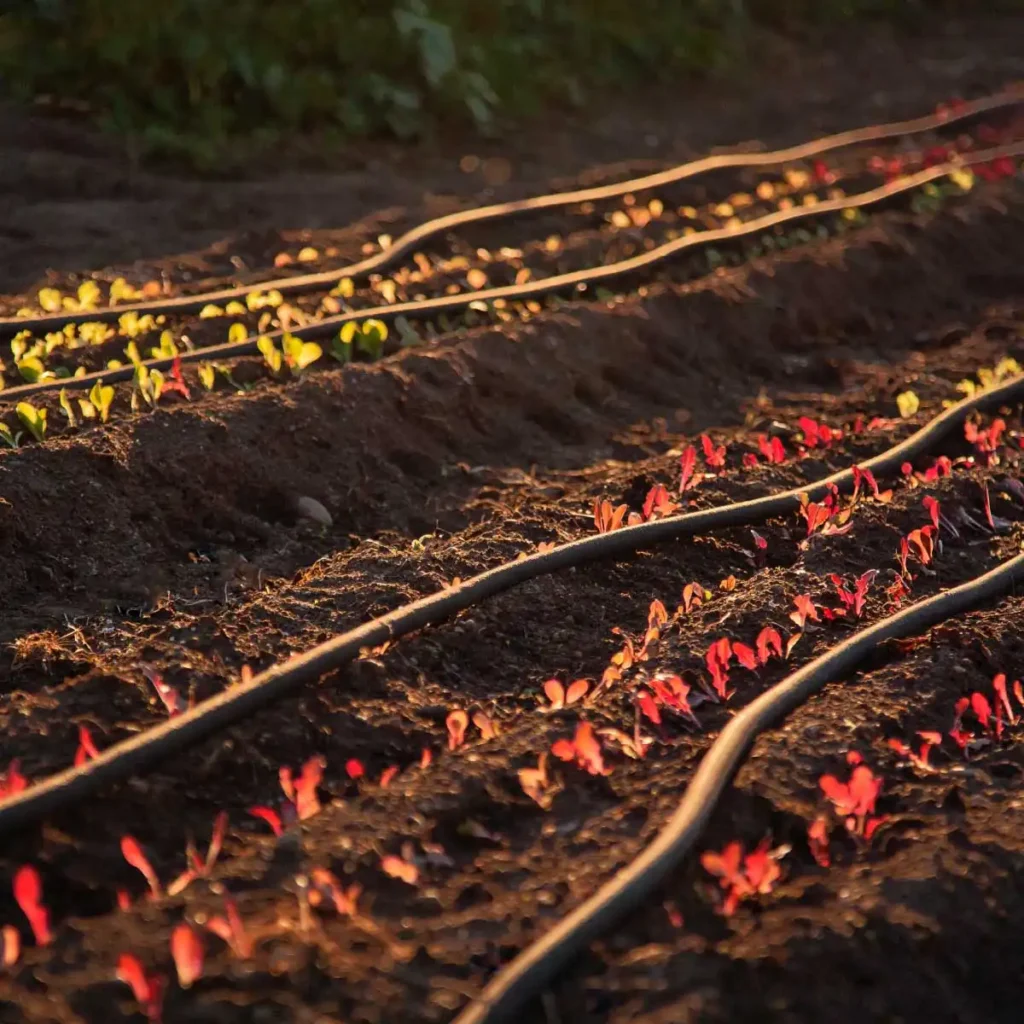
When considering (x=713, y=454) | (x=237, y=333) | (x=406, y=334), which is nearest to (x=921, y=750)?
(x=713, y=454)

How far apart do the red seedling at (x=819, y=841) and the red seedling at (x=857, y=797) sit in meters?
0.06

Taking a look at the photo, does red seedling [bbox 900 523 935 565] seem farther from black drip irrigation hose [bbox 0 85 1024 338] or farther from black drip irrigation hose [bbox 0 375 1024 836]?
black drip irrigation hose [bbox 0 85 1024 338]

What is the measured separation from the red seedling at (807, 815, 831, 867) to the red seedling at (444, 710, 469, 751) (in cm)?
92

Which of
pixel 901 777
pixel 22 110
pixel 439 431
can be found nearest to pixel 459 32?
pixel 22 110

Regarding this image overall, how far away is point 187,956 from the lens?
263cm

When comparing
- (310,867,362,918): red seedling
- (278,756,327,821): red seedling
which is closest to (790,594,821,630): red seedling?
(278,756,327,821): red seedling

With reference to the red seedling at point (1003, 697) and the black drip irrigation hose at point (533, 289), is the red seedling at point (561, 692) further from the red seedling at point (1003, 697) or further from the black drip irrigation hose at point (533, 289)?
the black drip irrigation hose at point (533, 289)

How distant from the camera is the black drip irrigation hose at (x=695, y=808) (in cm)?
272

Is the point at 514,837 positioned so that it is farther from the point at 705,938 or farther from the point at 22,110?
the point at 22,110

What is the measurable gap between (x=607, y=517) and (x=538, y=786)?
5.08 ft

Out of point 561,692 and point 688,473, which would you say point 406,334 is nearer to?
point 688,473

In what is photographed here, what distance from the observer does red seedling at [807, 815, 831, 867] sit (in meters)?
3.20

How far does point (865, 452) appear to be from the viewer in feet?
19.2

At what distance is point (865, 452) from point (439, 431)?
5.94 feet
